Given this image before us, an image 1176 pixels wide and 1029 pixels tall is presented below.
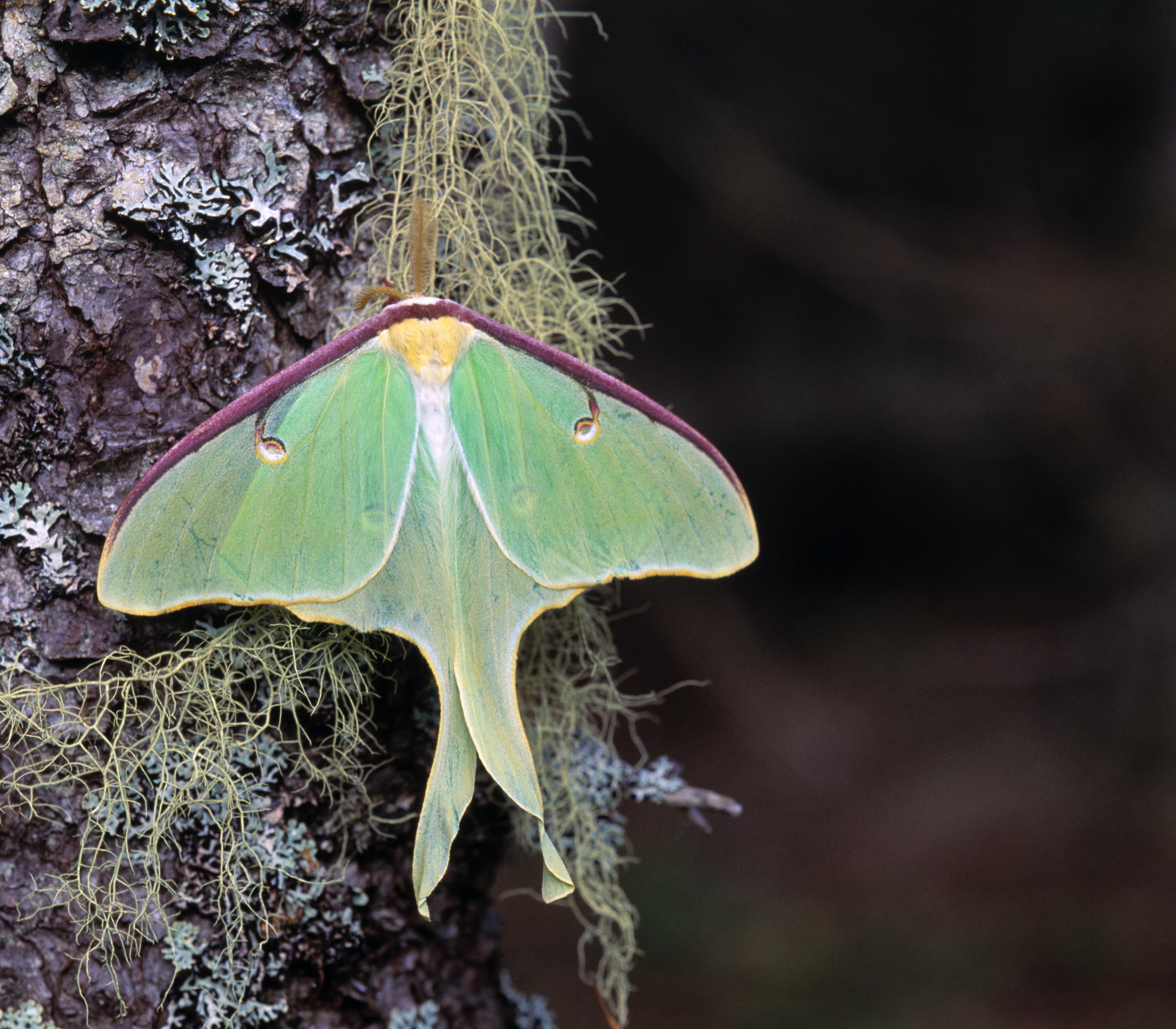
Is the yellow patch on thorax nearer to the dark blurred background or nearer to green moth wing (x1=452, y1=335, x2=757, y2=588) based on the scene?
green moth wing (x1=452, y1=335, x2=757, y2=588)

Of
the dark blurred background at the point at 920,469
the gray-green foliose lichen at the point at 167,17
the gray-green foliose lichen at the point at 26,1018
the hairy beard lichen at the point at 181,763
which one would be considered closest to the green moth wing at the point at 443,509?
the hairy beard lichen at the point at 181,763

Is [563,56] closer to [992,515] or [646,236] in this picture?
[646,236]

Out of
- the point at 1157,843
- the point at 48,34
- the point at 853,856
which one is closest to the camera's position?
the point at 48,34

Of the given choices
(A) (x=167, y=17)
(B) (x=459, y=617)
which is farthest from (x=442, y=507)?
(A) (x=167, y=17)

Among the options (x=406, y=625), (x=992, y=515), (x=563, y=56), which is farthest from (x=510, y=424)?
(x=992, y=515)

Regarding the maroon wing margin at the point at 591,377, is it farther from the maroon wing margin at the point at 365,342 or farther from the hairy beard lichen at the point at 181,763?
the hairy beard lichen at the point at 181,763

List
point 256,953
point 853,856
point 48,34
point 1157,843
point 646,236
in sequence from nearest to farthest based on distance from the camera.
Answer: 1. point 48,34
2. point 256,953
3. point 1157,843
4. point 853,856
5. point 646,236

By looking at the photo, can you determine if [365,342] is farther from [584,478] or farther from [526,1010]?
[526,1010]
